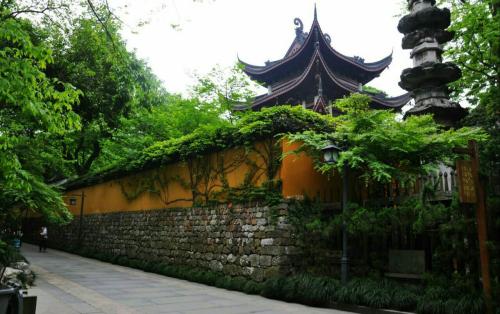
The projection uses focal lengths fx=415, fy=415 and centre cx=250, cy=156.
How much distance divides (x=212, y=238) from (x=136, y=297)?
2981 mm

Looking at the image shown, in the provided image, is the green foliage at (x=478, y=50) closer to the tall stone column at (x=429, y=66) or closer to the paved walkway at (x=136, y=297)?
the tall stone column at (x=429, y=66)

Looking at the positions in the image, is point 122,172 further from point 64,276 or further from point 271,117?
point 271,117

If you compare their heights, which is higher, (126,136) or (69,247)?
(126,136)

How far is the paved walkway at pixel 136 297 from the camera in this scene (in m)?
6.67

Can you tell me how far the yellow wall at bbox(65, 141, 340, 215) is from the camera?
9133mm

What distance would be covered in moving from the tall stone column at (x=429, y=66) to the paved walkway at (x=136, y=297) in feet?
19.0

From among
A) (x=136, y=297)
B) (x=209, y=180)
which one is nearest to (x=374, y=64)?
(x=209, y=180)

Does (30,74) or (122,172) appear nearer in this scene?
(30,74)

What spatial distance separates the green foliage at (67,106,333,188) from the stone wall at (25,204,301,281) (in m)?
1.58

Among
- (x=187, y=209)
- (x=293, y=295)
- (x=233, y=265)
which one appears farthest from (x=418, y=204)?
(x=187, y=209)

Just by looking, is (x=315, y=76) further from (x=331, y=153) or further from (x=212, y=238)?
(x=331, y=153)

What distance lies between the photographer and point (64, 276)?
10.9 m

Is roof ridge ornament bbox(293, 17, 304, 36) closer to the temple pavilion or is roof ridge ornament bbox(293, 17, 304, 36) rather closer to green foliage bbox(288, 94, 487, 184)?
the temple pavilion

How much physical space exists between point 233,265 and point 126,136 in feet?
47.6
